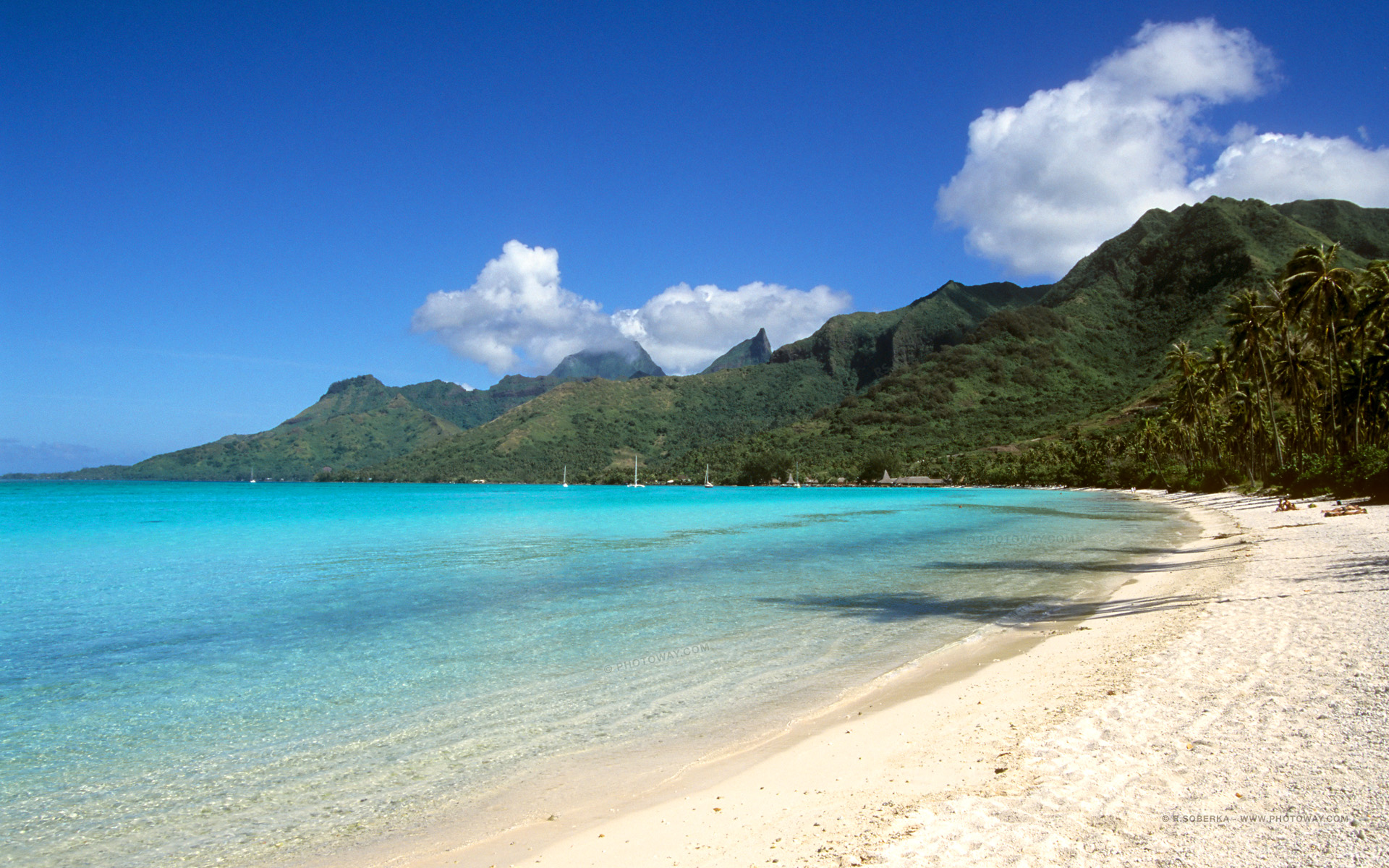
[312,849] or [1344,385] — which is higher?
[1344,385]

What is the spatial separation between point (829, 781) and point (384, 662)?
28.3 ft

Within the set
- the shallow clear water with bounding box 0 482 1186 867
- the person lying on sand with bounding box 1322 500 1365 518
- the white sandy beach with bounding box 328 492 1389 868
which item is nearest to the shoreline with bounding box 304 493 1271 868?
the white sandy beach with bounding box 328 492 1389 868

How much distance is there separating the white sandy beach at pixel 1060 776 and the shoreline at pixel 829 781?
0.02m

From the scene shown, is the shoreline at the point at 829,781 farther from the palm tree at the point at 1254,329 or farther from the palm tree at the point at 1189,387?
the palm tree at the point at 1189,387

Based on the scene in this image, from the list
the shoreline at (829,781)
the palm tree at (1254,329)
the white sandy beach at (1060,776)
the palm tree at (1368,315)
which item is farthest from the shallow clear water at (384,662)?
the palm tree at (1254,329)

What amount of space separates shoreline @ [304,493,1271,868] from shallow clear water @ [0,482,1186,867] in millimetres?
870

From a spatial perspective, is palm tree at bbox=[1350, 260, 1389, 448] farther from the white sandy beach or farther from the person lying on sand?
the white sandy beach

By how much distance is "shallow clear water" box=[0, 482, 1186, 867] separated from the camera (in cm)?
674

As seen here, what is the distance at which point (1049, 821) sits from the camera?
4.96m

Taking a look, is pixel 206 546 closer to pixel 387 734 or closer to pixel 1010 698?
pixel 387 734

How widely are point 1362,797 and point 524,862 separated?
5.47 m

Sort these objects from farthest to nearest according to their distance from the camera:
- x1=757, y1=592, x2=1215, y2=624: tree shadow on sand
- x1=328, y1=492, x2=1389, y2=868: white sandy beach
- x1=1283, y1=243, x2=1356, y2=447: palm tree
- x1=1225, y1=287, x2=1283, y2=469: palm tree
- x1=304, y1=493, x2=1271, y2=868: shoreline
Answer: x1=1225, y1=287, x2=1283, y2=469: palm tree → x1=1283, y1=243, x2=1356, y2=447: palm tree → x1=757, y1=592, x2=1215, y2=624: tree shadow on sand → x1=304, y1=493, x2=1271, y2=868: shoreline → x1=328, y1=492, x2=1389, y2=868: white sandy beach

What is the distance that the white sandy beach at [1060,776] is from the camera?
15.1ft

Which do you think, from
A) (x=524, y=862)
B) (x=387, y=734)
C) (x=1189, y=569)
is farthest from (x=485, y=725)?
(x=1189, y=569)
